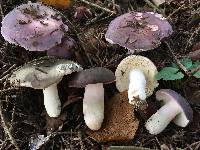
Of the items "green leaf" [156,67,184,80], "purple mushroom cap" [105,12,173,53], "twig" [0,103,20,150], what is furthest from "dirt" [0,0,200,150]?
"purple mushroom cap" [105,12,173,53]

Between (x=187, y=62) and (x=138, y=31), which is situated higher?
(x=138, y=31)

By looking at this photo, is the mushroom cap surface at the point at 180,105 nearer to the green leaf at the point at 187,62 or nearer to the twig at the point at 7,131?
the green leaf at the point at 187,62

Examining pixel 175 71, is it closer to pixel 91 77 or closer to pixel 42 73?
pixel 91 77

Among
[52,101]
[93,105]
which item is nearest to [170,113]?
[93,105]

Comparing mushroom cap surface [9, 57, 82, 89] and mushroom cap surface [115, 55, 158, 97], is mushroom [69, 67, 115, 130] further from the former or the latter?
mushroom cap surface [115, 55, 158, 97]

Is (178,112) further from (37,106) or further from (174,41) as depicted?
(37,106)

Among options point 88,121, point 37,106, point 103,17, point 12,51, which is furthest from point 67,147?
point 103,17

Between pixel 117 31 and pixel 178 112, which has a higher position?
pixel 117 31

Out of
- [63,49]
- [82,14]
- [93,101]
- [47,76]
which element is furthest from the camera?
[82,14]
